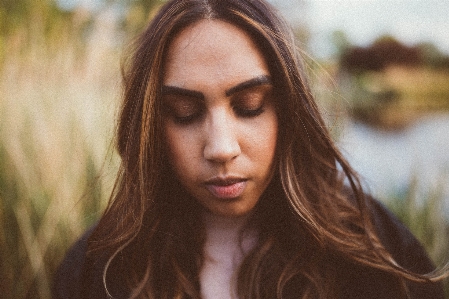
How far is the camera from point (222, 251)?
2.67 feet

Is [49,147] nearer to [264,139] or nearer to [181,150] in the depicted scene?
[181,150]

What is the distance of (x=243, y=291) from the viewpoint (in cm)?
77

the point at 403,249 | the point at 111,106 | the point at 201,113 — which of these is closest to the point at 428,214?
the point at 403,249

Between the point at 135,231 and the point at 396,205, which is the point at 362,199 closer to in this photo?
the point at 396,205

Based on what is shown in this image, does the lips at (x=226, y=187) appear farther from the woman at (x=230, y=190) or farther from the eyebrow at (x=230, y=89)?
the eyebrow at (x=230, y=89)

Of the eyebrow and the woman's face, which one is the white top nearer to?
the woman's face

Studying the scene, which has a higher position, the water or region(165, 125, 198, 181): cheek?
region(165, 125, 198, 181): cheek

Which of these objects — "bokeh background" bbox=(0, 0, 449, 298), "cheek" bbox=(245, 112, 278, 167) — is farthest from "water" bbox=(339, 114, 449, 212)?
"cheek" bbox=(245, 112, 278, 167)

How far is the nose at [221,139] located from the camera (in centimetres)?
66

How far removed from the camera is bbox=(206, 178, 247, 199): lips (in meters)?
0.71

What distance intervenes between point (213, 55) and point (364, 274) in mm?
457

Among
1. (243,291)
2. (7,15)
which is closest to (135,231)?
(243,291)

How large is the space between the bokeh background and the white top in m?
0.24

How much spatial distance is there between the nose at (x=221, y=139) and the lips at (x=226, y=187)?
0.04 m
